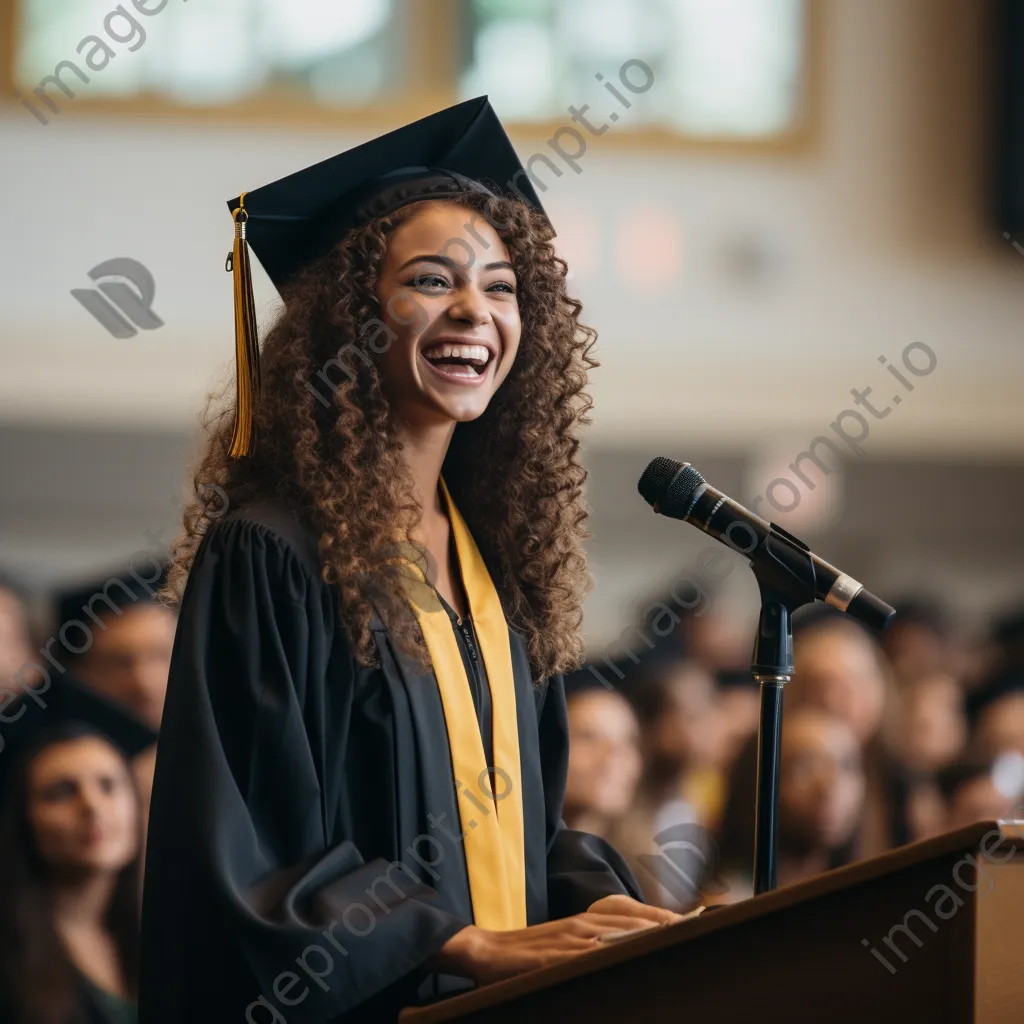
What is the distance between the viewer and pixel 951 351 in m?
7.02

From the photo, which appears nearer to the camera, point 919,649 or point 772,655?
point 772,655

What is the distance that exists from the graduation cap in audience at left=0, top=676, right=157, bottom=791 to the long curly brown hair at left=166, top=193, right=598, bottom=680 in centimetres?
163

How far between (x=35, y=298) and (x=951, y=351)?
405 cm

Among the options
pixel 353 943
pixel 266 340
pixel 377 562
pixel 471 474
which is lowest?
pixel 353 943

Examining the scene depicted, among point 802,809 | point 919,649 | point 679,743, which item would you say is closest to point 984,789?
point 919,649

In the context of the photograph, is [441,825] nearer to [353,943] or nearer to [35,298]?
[353,943]

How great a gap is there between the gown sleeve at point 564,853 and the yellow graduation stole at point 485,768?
0.32 ft

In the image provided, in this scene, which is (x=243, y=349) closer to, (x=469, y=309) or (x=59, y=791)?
(x=469, y=309)

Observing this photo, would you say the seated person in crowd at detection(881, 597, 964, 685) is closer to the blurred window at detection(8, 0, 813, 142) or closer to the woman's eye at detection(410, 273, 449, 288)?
the blurred window at detection(8, 0, 813, 142)

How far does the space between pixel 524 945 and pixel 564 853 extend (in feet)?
1.47

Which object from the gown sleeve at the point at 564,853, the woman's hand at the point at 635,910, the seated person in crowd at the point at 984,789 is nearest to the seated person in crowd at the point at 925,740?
the seated person in crowd at the point at 984,789

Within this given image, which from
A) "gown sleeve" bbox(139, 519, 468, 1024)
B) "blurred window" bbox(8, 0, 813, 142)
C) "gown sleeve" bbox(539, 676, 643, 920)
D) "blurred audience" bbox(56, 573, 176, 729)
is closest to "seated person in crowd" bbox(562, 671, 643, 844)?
"blurred audience" bbox(56, 573, 176, 729)

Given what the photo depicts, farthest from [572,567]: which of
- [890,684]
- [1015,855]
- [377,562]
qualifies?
[890,684]

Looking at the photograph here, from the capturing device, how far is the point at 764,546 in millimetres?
1659
